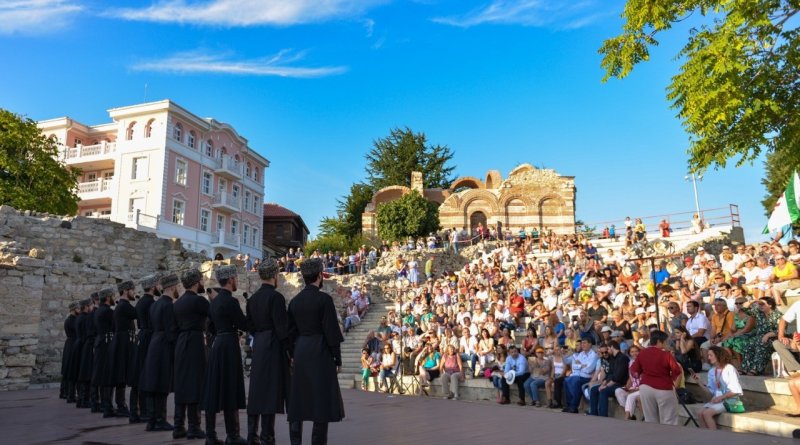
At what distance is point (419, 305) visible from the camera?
803 inches

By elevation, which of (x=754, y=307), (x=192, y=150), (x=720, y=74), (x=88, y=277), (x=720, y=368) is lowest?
(x=720, y=368)

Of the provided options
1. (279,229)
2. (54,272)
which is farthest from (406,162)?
(54,272)

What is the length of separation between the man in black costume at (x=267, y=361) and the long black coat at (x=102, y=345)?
162 inches

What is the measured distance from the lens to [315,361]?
5336 mm

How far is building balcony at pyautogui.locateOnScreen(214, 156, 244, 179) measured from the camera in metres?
42.7

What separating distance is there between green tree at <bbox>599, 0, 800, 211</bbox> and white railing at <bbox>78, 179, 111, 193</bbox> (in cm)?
3665

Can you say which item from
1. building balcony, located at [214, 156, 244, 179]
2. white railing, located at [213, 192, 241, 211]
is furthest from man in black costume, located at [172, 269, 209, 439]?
building balcony, located at [214, 156, 244, 179]

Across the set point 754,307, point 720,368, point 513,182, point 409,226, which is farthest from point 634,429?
→ point 513,182

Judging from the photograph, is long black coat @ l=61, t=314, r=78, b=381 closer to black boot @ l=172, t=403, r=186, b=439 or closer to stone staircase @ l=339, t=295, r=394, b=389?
black boot @ l=172, t=403, r=186, b=439

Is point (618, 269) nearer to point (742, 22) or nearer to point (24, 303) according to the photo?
point (742, 22)

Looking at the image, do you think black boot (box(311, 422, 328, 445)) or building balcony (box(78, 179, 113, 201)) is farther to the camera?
building balcony (box(78, 179, 113, 201))

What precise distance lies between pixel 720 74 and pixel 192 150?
36.6 metres

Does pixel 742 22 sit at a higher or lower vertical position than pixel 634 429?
higher

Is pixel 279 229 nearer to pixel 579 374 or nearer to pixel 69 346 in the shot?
pixel 69 346
